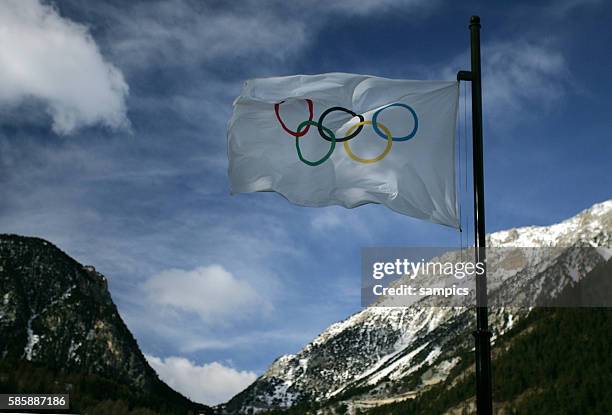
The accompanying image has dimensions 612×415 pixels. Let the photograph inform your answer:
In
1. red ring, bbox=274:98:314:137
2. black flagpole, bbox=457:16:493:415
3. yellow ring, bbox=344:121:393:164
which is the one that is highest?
red ring, bbox=274:98:314:137

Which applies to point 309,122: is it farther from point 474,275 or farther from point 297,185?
point 474,275

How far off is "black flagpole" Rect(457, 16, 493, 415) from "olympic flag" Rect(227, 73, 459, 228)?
5.55 ft

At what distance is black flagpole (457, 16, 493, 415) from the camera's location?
11.3 m

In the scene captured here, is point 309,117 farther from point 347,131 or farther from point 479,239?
point 479,239

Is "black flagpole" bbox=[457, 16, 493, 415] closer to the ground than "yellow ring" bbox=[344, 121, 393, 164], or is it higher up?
closer to the ground

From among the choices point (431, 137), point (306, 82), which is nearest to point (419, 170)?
point (431, 137)

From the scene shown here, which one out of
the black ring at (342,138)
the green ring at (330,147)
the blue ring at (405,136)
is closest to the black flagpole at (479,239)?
the blue ring at (405,136)

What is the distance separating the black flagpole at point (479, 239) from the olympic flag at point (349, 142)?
1.69m

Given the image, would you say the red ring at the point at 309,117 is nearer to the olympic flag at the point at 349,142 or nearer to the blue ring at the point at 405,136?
the olympic flag at the point at 349,142

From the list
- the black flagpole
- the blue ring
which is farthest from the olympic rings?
the black flagpole

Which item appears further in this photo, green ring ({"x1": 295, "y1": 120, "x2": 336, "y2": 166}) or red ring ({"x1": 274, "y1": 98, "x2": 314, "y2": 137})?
red ring ({"x1": 274, "y1": 98, "x2": 314, "y2": 137})

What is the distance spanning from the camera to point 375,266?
14242 mm

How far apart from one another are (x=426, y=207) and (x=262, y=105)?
3.92 m

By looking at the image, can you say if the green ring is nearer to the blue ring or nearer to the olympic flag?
the olympic flag
